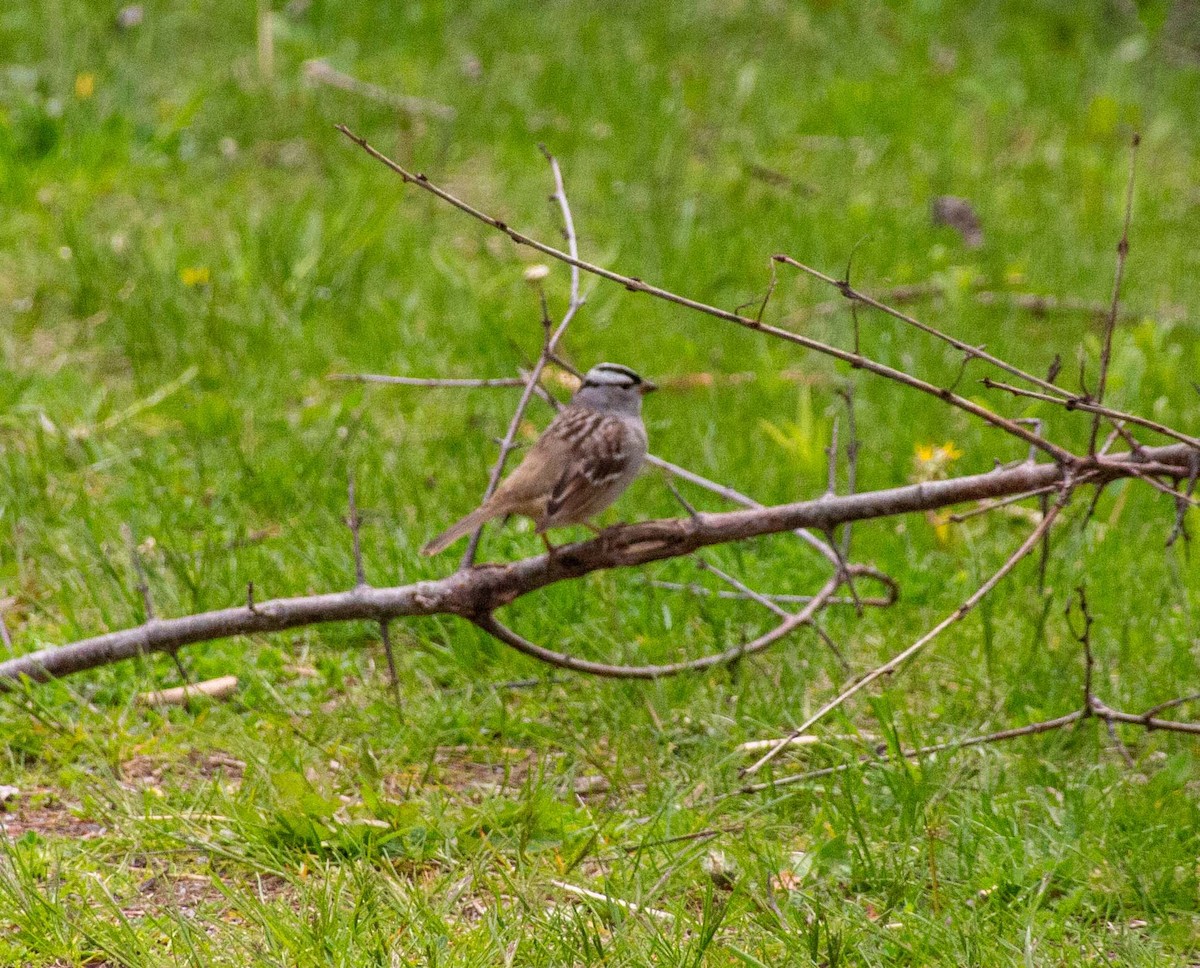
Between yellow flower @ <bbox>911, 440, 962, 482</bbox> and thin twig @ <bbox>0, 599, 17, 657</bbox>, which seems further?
yellow flower @ <bbox>911, 440, 962, 482</bbox>

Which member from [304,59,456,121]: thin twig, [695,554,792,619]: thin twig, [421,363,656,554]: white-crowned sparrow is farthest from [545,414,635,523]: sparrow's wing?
[304,59,456,121]: thin twig

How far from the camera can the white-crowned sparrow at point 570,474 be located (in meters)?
3.97

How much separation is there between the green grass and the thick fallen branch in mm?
267

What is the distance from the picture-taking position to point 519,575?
3.57 meters

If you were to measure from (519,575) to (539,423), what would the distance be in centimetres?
197

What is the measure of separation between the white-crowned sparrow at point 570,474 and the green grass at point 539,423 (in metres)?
0.37

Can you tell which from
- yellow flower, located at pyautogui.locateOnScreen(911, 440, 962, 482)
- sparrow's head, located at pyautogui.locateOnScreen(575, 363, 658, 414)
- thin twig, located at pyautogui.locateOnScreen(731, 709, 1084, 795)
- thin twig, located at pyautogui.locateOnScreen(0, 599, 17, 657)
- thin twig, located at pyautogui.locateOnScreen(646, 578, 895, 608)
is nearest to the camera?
thin twig, located at pyautogui.locateOnScreen(731, 709, 1084, 795)

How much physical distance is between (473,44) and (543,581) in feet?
19.9

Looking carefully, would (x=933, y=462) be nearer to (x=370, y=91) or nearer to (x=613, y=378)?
(x=613, y=378)

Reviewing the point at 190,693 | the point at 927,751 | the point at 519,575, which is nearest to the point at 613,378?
the point at 519,575

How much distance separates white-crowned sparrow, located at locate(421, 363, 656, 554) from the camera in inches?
156

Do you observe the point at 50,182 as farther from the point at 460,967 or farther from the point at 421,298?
the point at 460,967

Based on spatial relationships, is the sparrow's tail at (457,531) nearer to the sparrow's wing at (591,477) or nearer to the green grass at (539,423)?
the sparrow's wing at (591,477)

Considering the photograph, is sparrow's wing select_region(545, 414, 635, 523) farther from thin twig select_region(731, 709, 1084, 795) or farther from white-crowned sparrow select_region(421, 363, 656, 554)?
thin twig select_region(731, 709, 1084, 795)
